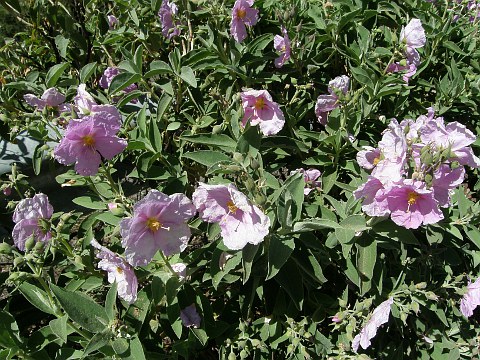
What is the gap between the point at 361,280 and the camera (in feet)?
6.09

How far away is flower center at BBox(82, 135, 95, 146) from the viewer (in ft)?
5.36

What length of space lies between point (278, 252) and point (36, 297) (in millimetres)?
851

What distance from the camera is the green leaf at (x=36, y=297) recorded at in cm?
165

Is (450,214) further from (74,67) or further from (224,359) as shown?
(74,67)

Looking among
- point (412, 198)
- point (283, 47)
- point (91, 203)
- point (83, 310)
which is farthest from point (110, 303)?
point (283, 47)

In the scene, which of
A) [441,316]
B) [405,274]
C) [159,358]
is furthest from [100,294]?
[441,316]

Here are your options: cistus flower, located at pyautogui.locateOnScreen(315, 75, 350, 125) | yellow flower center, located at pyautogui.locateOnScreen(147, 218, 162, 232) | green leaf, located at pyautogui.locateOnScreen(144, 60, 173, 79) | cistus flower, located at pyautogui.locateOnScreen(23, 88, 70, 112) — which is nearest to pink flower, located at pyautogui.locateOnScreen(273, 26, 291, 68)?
cistus flower, located at pyautogui.locateOnScreen(315, 75, 350, 125)

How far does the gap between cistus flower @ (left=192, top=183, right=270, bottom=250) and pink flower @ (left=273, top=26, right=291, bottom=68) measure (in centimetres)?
105

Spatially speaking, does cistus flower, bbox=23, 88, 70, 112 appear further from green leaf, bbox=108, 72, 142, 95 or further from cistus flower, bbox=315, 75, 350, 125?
cistus flower, bbox=315, 75, 350, 125

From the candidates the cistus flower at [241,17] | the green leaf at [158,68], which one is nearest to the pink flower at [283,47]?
the cistus flower at [241,17]

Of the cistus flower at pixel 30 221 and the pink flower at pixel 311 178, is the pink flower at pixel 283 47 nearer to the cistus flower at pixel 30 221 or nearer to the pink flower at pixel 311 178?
the pink flower at pixel 311 178

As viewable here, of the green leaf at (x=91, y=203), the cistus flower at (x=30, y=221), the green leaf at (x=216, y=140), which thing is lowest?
the green leaf at (x=91, y=203)

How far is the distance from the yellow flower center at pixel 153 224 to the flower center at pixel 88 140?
0.36 metres

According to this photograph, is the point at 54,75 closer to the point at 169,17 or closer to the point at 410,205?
the point at 169,17
